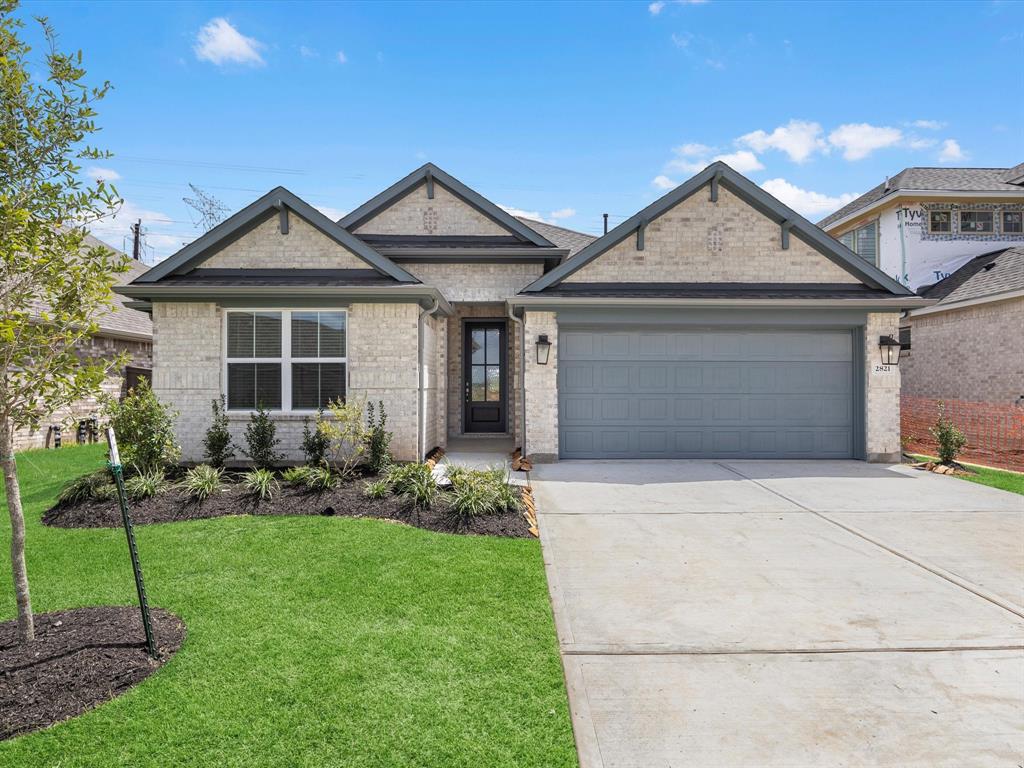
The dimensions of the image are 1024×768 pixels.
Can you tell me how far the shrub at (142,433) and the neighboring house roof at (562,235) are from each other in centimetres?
982

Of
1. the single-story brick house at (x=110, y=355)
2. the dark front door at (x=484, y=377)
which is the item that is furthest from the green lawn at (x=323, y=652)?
the single-story brick house at (x=110, y=355)

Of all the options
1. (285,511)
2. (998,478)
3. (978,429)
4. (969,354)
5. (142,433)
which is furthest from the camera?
(969,354)

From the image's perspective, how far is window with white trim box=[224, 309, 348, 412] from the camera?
31.4ft

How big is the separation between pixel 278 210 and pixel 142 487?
5.15m

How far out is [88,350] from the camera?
13.7 metres

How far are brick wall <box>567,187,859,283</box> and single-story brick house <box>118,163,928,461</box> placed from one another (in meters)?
0.03

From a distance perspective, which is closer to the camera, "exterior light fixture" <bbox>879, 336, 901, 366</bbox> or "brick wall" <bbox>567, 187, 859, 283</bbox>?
"exterior light fixture" <bbox>879, 336, 901, 366</bbox>

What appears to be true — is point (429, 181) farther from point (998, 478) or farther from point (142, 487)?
point (998, 478)

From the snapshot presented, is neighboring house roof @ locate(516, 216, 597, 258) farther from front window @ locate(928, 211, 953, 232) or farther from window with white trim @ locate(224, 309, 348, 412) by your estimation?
front window @ locate(928, 211, 953, 232)

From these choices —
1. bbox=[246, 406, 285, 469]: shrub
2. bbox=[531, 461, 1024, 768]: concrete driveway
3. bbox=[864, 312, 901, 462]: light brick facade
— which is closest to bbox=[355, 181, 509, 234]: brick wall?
bbox=[246, 406, 285, 469]: shrub

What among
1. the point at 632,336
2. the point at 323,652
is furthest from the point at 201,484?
the point at 632,336

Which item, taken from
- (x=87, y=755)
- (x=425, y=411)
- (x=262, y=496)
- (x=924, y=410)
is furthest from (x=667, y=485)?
(x=924, y=410)

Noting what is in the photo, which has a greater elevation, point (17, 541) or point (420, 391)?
point (420, 391)

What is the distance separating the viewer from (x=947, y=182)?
17.9m
